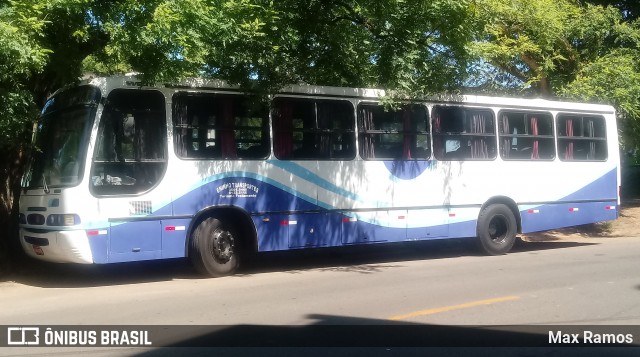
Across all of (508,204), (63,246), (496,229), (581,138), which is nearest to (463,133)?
(508,204)

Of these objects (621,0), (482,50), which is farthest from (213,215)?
(621,0)

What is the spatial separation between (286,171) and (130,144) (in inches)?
103

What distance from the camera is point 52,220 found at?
380 inches

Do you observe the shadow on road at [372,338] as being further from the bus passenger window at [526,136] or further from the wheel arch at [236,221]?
the bus passenger window at [526,136]

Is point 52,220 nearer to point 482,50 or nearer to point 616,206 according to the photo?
point 482,50

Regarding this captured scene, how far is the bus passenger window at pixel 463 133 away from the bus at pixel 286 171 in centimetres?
3

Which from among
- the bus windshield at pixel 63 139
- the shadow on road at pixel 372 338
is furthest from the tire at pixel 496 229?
the bus windshield at pixel 63 139

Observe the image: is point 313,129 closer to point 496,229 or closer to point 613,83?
point 496,229

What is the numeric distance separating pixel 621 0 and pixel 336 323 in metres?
16.8

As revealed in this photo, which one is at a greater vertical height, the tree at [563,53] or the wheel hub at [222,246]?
the tree at [563,53]

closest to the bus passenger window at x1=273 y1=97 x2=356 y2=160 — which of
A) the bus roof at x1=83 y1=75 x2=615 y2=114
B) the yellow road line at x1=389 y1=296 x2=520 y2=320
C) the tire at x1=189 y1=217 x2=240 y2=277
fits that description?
the bus roof at x1=83 y1=75 x2=615 y2=114

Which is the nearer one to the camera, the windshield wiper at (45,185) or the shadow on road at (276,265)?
the windshield wiper at (45,185)

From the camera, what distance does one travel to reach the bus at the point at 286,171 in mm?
9789

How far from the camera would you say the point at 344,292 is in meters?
9.52
